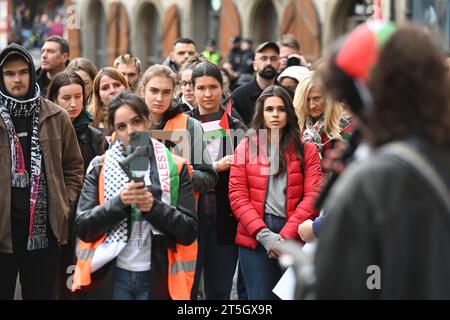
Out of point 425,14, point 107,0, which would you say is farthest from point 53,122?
point 107,0

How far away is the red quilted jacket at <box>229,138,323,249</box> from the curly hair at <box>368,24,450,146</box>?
3.85 m

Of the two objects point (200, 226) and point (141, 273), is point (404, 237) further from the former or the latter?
point (200, 226)

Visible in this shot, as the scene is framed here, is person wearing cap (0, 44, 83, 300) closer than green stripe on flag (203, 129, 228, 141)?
Yes

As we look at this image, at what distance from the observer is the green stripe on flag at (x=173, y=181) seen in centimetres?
528

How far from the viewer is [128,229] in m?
5.18

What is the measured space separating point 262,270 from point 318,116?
1.43m

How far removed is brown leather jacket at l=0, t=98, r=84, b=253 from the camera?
6.07 metres

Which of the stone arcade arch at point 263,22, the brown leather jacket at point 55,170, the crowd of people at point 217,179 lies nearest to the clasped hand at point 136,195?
the crowd of people at point 217,179

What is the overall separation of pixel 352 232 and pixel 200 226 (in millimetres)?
4244

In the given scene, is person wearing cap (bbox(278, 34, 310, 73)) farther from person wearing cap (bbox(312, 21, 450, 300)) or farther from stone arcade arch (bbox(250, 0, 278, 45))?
stone arcade arch (bbox(250, 0, 278, 45))

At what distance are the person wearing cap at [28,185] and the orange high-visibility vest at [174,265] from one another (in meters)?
0.92

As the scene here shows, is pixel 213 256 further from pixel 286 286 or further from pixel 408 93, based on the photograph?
pixel 408 93

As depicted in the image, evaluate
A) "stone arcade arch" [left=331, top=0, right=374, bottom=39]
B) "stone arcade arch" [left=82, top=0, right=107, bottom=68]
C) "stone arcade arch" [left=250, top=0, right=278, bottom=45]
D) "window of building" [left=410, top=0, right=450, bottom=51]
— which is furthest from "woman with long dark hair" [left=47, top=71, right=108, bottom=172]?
"stone arcade arch" [left=82, top=0, right=107, bottom=68]

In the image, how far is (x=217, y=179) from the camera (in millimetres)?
6773
